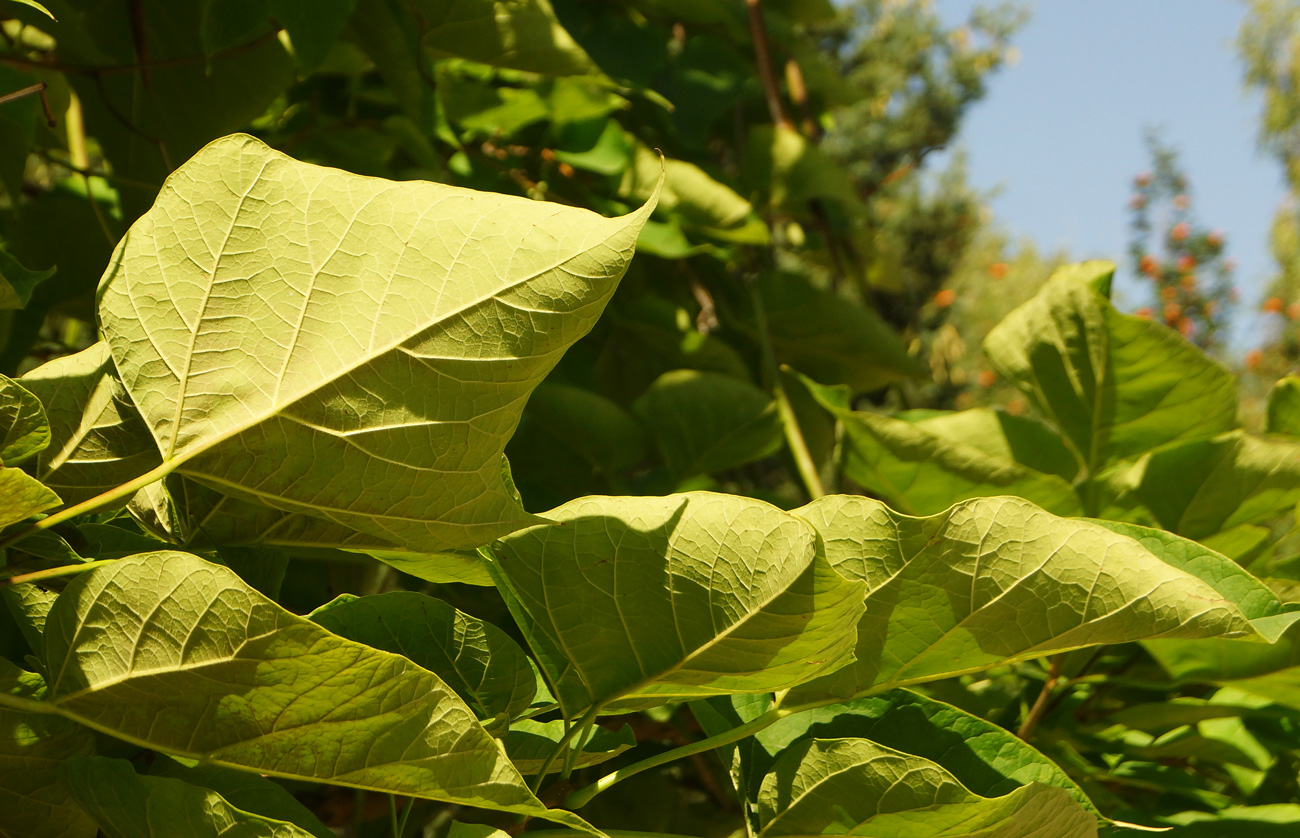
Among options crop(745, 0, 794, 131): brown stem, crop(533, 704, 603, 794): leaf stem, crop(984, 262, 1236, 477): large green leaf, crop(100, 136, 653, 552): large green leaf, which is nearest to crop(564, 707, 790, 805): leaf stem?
crop(533, 704, 603, 794): leaf stem

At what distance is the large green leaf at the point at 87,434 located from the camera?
32cm

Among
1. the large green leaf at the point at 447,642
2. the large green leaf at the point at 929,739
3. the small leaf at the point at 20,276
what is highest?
the small leaf at the point at 20,276

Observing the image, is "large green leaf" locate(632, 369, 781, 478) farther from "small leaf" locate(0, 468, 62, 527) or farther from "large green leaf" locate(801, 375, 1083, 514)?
"small leaf" locate(0, 468, 62, 527)

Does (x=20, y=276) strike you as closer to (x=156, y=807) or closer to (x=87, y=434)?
(x=87, y=434)

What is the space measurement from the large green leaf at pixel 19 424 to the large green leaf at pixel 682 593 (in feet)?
0.45

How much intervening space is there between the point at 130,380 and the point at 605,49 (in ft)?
2.67

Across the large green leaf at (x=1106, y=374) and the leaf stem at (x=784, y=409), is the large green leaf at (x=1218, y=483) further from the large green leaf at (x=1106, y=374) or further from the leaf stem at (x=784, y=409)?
the leaf stem at (x=784, y=409)

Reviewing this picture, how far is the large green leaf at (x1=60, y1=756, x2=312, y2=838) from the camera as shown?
0.89 feet

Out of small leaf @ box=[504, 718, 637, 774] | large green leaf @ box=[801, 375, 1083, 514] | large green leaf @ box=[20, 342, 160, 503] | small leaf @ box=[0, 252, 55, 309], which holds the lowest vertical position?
small leaf @ box=[504, 718, 637, 774]

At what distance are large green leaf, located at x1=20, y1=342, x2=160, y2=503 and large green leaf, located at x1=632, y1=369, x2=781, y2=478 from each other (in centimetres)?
57

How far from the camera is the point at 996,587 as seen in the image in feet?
1.05

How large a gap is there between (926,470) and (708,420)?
12.4 inches

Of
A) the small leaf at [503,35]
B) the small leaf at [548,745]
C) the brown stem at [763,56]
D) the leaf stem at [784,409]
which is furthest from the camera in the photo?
the brown stem at [763,56]

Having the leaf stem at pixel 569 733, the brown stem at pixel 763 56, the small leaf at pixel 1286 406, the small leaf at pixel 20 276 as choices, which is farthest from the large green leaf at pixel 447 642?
the brown stem at pixel 763 56
